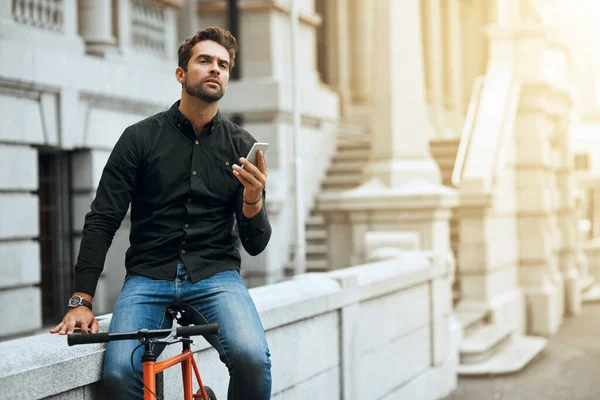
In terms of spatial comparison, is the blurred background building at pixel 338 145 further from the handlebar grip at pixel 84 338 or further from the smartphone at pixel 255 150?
the handlebar grip at pixel 84 338

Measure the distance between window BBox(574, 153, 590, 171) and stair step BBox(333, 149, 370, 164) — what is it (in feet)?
95.9

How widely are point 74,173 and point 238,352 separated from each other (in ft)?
27.7

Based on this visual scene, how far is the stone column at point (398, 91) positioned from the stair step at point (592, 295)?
10193 mm

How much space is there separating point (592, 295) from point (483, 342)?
955cm

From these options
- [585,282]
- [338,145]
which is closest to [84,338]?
[338,145]

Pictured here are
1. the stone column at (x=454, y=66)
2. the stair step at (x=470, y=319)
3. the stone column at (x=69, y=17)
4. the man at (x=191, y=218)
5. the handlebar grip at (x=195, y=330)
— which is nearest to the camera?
the handlebar grip at (x=195, y=330)

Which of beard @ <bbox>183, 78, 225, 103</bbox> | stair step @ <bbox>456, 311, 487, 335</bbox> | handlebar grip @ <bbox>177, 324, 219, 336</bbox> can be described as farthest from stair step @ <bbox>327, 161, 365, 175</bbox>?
handlebar grip @ <bbox>177, 324, 219, 336</bbox>

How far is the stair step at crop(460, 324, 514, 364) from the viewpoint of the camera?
39.3ft

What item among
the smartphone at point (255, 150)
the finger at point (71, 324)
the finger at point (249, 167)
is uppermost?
the smartphone at point (255, 150)

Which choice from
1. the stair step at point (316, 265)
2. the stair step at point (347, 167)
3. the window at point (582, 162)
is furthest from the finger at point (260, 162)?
the window at point (582, 162)

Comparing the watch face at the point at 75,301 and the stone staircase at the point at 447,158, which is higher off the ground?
the stone staircase at the point at 447,158

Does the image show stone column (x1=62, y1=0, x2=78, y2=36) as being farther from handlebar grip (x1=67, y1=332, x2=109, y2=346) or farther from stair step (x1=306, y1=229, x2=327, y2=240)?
handlebar grip (x1=67, y1=332, x2=109, y2=346)

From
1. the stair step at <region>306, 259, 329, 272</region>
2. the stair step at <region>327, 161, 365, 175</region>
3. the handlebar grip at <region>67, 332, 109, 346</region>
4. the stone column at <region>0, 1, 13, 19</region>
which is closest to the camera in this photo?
the handlebar grip at <region>67, 332, 109, 346</region>

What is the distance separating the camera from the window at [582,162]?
4544 cm
